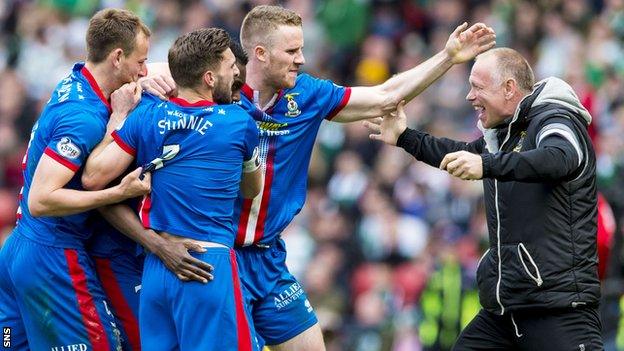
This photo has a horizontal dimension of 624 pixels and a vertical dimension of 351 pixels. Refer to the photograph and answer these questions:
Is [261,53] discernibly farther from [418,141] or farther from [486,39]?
[486,39]

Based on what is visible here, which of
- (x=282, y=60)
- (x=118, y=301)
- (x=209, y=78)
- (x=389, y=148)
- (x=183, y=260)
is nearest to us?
(x=183, y=260)

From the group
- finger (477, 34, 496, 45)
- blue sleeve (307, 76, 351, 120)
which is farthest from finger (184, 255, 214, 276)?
finger (477, 34, 496, 45)

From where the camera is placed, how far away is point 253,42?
8.88m

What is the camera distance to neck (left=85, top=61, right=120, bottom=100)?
8258 millimetres

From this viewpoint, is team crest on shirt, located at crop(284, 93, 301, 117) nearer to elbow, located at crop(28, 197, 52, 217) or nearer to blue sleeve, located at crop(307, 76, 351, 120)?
blue sleeve, located at crop(307, 76, 351, 120)

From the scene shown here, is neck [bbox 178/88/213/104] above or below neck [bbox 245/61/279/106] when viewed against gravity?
below

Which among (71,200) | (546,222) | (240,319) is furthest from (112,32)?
(546,222)

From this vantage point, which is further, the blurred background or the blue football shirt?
the blurred background

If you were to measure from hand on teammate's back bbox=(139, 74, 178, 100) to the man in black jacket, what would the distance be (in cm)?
161

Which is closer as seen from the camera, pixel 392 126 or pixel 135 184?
pixel 135 184

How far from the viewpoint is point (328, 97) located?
905cm

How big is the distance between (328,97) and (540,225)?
167 cm

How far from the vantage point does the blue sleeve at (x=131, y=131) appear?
7.82 metres

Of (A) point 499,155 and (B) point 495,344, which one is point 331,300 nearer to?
(B) point 495,344
